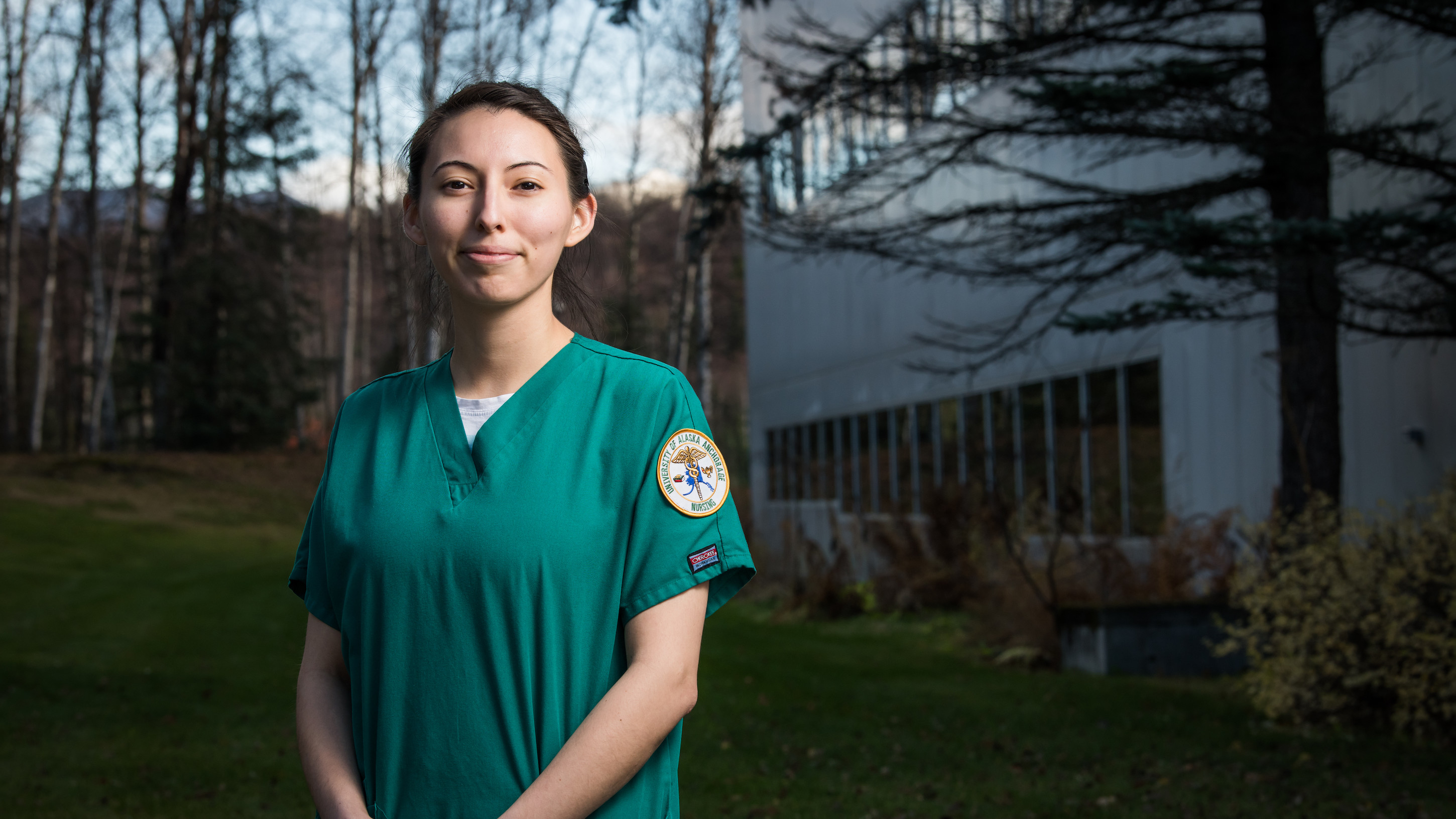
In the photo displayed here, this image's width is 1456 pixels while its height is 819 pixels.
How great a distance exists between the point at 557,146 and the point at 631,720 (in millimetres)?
850

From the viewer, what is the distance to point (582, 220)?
200 centimetres

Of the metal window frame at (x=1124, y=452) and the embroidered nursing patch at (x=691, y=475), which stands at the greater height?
the metal window frame at (x=1124, y=452)

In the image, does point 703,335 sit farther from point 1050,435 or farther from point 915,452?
point 1050,435

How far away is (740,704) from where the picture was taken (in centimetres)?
973

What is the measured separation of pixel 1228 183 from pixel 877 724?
15.6 feet

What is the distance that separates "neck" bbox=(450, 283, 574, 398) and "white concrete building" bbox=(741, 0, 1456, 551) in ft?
23.0

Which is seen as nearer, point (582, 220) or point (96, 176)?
point (582, 220)

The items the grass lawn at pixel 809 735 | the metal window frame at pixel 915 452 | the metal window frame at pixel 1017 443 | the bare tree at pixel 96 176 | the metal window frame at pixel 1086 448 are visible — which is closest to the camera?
the grass lawn at pixel 809 735

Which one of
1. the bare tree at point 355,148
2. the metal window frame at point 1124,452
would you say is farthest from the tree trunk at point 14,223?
the metal window frame at point 1124,452

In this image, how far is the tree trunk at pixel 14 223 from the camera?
3059 cm

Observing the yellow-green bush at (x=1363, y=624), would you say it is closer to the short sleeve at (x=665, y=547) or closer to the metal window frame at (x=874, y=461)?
the short sleeve at (x=665, y=547)

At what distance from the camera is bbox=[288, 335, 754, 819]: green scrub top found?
168 centimetres

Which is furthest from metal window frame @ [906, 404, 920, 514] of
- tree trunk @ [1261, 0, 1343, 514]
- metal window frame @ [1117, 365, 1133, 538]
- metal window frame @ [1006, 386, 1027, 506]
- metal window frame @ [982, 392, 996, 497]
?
tree trunk @ [1261, 0, 1343, 514]

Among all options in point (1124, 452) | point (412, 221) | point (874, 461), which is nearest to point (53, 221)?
point (874, 461)
